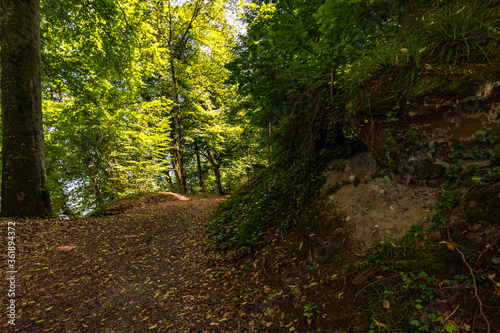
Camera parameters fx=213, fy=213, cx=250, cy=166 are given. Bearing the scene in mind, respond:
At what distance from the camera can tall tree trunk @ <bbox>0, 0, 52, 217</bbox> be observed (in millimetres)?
5598

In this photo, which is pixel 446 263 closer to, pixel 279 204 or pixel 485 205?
pixel 485 205

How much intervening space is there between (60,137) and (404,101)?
1435 cm

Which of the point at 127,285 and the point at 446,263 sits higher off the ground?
the point at 446,263

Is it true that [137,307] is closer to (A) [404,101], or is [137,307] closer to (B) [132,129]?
(A) [404,101]

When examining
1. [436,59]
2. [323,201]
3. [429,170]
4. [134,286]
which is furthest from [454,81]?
[134,286]

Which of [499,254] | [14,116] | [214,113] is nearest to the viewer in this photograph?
[499,254]

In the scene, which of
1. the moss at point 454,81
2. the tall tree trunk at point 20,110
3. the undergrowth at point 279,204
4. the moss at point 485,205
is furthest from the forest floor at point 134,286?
the moss at point 454,81

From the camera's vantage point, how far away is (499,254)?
74.0 inches

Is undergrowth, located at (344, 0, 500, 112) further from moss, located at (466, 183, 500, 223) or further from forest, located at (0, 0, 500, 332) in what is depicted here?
moss, located at (466, 183, 500, 223)

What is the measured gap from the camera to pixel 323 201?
3748 millimetres

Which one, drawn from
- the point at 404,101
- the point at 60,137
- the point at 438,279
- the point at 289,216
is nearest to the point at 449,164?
the point at 404,101

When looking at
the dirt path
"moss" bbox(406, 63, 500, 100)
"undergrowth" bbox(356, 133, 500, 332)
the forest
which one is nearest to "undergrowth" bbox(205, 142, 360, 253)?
the forest

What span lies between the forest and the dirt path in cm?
3

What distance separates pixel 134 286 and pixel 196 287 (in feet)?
3.87
